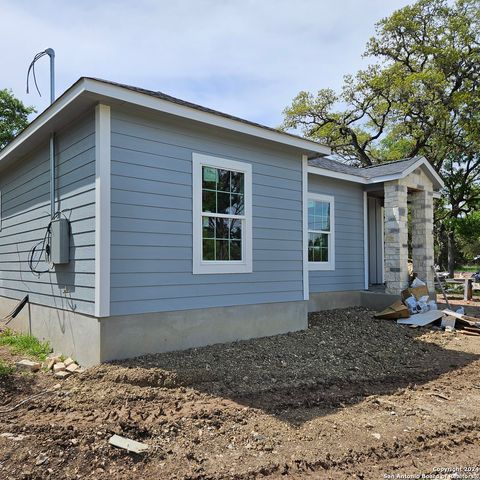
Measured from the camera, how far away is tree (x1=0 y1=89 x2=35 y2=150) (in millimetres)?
20561

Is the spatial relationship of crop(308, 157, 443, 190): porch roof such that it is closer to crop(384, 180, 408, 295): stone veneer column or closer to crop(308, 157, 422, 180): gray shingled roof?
crop(308, 157, 422, 180): gray shingled roof

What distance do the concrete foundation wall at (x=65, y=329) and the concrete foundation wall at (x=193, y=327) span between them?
0.22m

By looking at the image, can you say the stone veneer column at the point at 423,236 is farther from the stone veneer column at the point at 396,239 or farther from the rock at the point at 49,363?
the rock at the point at 49,363

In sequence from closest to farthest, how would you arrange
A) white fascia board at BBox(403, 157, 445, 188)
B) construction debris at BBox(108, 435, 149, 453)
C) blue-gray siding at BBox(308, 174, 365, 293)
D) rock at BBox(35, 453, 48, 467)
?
rock at BBox(35, 453, 48, 467), construction debris at BBox(108, 435, 149, 453), blue-gray siding at BBox(308, 174, 365, 293), white fascia board at BBox(403, 157, 445, 188)

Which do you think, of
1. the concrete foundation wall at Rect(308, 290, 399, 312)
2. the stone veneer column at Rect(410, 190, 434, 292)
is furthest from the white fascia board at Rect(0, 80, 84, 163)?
the stone veneer column at Rect(410, 190, 434, 292)

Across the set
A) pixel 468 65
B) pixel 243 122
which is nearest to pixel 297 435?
pixel 243 122

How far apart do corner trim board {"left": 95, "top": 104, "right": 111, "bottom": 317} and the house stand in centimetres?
1

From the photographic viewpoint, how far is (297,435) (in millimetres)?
3264

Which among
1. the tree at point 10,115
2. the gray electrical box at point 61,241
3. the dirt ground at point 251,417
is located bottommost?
the dirt ground at point 251,417

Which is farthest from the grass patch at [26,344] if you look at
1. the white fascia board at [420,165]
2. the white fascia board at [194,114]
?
the white fascia board at [420,165]

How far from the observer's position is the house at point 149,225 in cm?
466

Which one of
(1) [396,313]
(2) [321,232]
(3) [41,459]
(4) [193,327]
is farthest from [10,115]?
(3) [41,459]

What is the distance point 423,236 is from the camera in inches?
388

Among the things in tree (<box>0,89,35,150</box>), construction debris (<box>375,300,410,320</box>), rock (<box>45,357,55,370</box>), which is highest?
tree (<box>0,89,35,150</box>)
